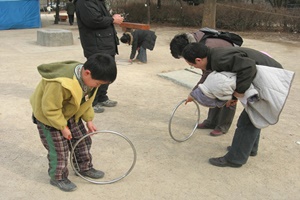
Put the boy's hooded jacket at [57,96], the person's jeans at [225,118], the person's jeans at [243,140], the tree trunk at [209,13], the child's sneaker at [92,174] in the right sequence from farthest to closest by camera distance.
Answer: the tree trunk at [209,13]
the person's jeans at [225,118]
the person's jeans at [243,140]
the child's sneaker at [92,174]
the boy's hooded jacket at [57,96]

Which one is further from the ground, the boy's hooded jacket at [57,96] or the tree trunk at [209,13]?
the tree trunk at [209,13]

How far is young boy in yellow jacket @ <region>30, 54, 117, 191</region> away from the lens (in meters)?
2.23

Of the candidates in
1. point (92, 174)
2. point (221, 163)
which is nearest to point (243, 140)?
point (221, 163)

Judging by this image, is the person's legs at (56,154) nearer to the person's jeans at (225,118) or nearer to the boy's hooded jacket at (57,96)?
the boy's hooded jacket at (57,96)

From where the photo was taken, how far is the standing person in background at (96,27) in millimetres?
4012

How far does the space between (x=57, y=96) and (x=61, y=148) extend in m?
0.47

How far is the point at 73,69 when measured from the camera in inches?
92.7

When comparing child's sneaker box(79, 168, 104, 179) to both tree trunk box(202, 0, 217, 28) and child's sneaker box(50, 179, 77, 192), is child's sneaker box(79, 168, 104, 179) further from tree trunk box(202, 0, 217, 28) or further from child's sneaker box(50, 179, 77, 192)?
tree trunk box(202, 0, 217, 28)

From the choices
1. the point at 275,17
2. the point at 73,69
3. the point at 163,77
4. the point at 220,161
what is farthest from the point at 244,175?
the point at 275,17

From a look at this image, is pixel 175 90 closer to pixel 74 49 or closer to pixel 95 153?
pixel 95 153

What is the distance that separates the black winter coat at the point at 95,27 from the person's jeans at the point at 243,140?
205 centimetres

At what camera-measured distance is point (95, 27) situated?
411 centimetres

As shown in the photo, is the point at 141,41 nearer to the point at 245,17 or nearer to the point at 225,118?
the point at 225,118

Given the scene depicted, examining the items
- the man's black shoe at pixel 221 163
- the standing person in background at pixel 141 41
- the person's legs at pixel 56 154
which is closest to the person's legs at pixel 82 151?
the person's legs at pixel 56 154
